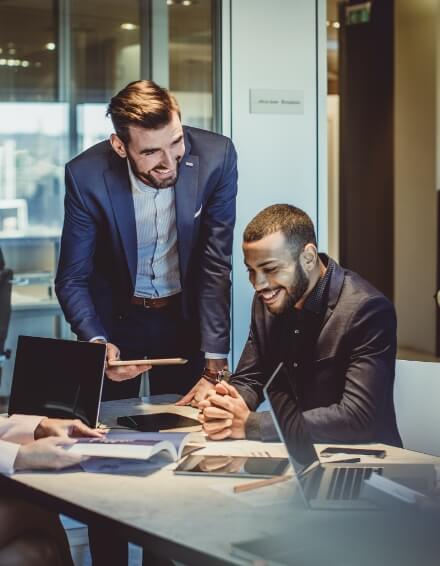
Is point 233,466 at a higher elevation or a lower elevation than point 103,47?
lower

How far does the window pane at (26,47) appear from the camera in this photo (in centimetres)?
481

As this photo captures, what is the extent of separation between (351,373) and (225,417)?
393 mm

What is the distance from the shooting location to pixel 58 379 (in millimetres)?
2578

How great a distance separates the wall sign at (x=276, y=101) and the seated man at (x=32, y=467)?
7.77ft

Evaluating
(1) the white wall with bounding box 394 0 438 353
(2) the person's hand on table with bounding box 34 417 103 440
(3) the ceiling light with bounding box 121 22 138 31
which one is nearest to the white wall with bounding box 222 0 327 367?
(3) the ceiling light with bounding box 121 22 138 31

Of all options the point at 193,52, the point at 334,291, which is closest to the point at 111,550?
the point at 334,291

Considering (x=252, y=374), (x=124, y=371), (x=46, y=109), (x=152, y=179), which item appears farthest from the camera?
(x=46, y=109)

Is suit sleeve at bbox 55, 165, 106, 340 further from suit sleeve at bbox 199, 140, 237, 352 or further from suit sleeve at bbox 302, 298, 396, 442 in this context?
suit sleeve at bbox 302, 298, 396, 442

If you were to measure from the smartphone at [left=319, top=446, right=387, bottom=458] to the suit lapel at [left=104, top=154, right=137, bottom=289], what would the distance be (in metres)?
1.30

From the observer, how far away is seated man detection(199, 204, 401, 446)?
258cm

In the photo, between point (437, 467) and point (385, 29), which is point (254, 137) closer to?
point (437, 467)

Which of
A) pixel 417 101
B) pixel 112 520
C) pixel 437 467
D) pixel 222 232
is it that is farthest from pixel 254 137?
pixel 417 101

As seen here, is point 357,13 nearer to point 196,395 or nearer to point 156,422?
point 196,395

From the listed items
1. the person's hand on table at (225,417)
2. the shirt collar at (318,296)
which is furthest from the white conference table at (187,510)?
the shirt collar at (318,296)
